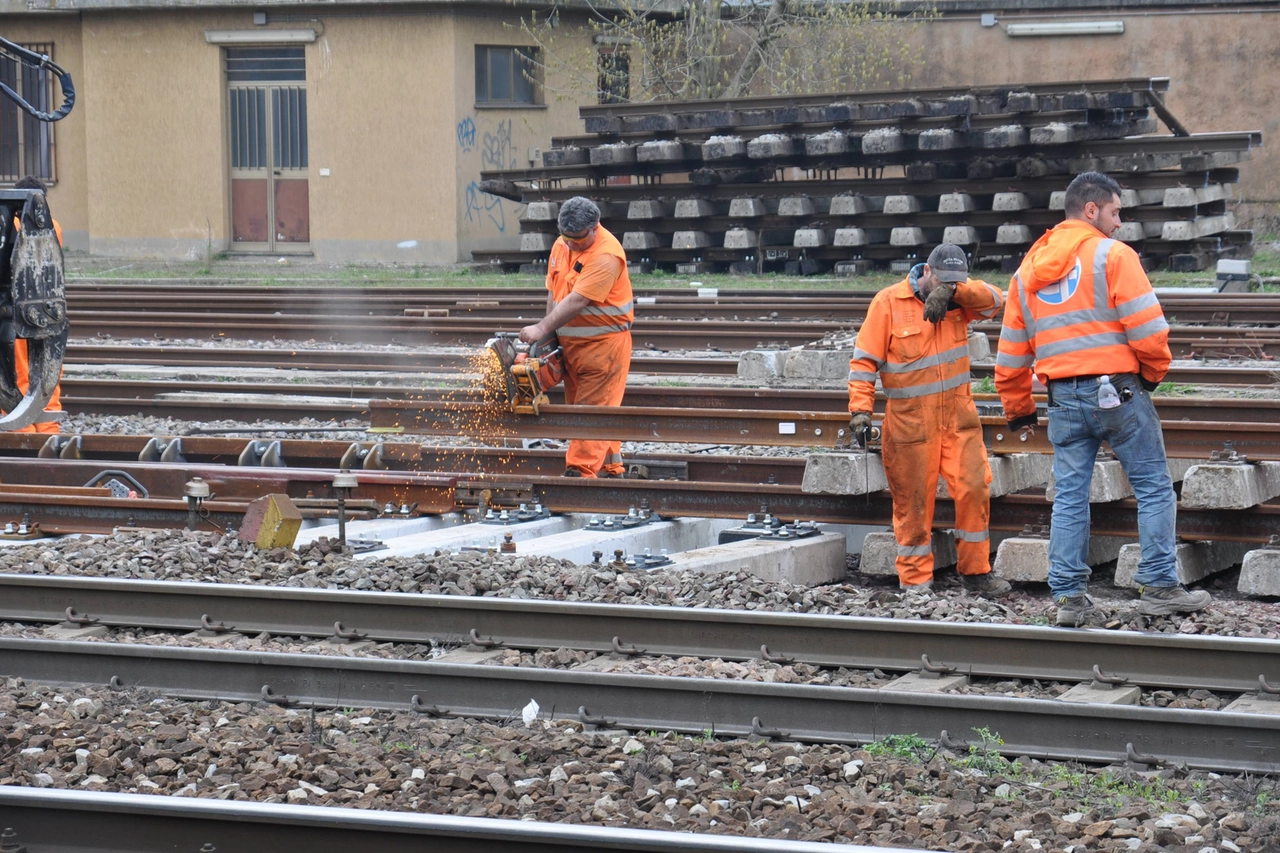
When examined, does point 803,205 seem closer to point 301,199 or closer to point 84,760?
point 301,199

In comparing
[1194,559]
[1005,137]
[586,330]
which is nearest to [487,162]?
[1005,137]

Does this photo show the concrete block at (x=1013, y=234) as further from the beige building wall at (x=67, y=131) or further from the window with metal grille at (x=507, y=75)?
the beige building wall at (x=67, y=131)

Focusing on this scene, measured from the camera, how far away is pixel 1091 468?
660cm

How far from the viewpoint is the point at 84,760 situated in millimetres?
4859

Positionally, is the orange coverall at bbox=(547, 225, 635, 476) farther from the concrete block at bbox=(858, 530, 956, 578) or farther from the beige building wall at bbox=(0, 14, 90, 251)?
the beige building wall at bbox=(0, 14, 90, 251)

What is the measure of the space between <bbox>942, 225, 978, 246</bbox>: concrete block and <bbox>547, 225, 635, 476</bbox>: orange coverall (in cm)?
1128

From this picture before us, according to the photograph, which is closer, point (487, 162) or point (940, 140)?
point (940, 140)

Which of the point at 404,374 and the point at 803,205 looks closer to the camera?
the point at 404,374

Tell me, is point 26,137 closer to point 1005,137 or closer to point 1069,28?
point 1005,137

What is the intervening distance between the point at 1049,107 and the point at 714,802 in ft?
57.9

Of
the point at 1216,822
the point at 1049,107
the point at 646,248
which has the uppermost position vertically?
the point at 1049,107

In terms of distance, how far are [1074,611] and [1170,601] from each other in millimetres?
497

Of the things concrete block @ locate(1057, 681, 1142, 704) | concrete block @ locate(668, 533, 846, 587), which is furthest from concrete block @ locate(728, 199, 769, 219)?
concrete block @ locate(1057, 681, 1142, 704)

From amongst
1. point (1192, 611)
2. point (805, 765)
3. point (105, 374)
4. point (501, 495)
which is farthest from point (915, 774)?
point (105, 374)
